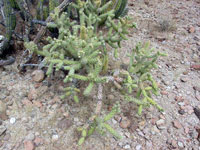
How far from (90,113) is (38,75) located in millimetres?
863

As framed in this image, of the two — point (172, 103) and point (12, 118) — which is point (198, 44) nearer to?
point (172, 103)

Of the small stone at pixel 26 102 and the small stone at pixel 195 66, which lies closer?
the small stone at pixel 26 102

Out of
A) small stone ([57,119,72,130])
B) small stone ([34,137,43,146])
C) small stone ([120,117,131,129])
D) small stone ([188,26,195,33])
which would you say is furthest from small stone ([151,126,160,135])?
small stone ([188,26,195,33])

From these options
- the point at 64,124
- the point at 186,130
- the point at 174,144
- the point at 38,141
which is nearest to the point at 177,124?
the point at 186,130

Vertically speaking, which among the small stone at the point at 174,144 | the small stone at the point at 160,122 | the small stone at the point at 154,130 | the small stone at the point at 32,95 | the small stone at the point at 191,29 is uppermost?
the small stone at the point at 191,29

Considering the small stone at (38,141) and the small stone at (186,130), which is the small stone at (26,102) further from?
the small stone at (186,130)

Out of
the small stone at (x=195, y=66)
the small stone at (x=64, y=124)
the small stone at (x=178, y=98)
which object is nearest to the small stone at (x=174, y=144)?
the small stone at (x=178, y=98)

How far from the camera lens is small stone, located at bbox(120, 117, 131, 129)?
6.71ft

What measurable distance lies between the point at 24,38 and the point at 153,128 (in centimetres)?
196

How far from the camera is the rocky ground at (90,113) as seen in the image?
6.14ft

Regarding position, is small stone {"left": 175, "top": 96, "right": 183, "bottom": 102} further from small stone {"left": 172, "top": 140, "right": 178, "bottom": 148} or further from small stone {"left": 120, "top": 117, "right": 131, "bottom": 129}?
small stone {"left": 120, "top": 117, "right": 131, "bottom": 129}

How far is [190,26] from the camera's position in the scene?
358 centimetres

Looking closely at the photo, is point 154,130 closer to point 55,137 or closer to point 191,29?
point 55,137

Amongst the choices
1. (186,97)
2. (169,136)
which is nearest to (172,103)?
(186,97)
